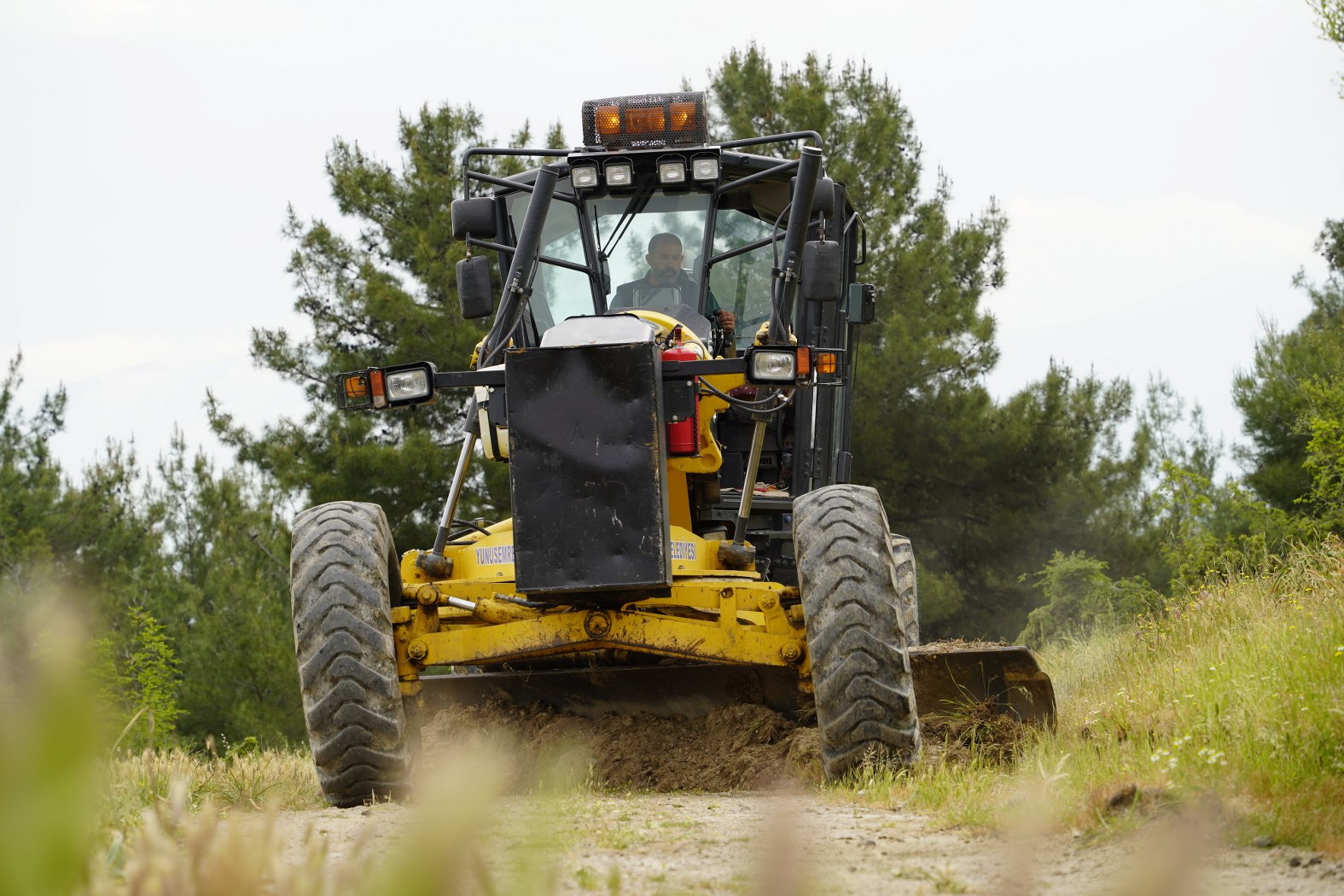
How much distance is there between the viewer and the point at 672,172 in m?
7.00

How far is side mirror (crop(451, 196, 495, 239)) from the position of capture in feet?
23.5

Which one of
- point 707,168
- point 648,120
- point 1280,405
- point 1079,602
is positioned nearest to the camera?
point 707,168

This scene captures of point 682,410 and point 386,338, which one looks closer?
point 682,410

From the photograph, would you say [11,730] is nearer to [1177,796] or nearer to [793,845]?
[793,845]

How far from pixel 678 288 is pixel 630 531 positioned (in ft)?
7.76

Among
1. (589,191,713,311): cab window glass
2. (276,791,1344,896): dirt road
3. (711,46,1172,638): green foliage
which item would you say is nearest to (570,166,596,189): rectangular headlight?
(589,191,713,311): cab window glass

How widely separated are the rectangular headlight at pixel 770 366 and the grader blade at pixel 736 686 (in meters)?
1.24

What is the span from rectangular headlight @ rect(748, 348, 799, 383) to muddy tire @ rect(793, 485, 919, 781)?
635mm

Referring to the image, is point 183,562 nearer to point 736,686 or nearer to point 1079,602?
point 1079,602

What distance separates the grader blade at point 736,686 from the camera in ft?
19.9

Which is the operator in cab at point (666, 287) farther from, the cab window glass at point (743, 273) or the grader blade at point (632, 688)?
the grader blade at point (632, 688)

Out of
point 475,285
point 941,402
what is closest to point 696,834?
point 475,285

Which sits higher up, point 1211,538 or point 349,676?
point 349,676

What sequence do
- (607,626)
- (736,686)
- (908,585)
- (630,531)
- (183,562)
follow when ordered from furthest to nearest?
1. (183,562)
2. (908,585)
3. (736,686)
4. (607,626)
5. (630,531)
